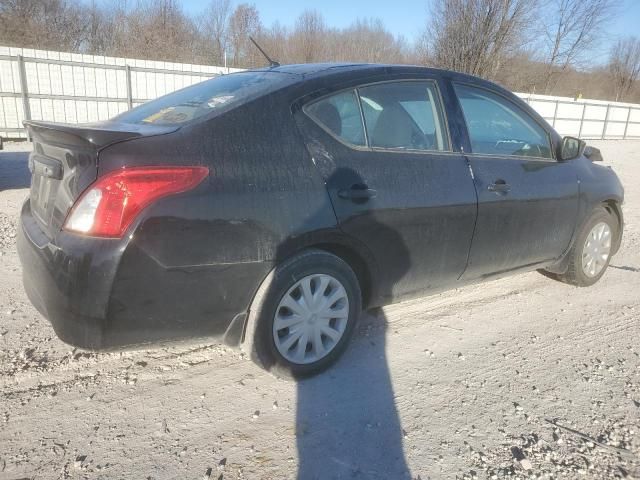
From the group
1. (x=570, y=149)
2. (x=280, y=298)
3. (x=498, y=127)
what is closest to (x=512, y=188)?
(x=498, y=127)

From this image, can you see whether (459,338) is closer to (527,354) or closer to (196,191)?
(527,354)

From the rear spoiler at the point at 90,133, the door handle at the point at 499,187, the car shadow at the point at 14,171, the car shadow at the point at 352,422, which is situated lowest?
the car shadow at the point at 352,422

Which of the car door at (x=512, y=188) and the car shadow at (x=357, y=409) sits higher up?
the car door at (x=512, y=188)

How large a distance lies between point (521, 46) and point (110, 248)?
27.1 metres

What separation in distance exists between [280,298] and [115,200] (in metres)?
0.92

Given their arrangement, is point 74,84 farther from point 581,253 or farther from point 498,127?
point 581,253

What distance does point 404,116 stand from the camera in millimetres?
3045

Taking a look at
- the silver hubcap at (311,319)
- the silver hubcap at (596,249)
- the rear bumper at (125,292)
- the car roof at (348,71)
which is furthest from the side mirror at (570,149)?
the rear bumper at (125,292)

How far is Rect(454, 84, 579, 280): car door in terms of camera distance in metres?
3.33

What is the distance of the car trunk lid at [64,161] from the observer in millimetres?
2121

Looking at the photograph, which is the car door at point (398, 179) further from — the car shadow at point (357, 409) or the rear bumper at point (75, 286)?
the rear bumper at point (75, 286)

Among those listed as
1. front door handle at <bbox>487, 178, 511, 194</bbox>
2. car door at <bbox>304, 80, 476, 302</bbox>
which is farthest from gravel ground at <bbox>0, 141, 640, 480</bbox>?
front door handle at <bbox>487, 178, 511, 194</bbox>

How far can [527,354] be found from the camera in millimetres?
3168

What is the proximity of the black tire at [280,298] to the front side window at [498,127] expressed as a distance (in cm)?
137
